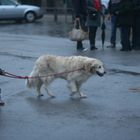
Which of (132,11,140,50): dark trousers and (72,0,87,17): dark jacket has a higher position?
(72,0,87,17): dark jacket

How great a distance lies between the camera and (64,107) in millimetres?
9906

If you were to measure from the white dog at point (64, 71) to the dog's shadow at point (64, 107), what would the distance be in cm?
29

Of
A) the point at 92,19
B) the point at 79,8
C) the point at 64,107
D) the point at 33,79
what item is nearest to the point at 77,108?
the point at 64,107

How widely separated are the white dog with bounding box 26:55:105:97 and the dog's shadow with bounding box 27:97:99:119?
291mm

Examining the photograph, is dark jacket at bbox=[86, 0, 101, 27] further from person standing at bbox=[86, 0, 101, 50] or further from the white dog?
the white dog

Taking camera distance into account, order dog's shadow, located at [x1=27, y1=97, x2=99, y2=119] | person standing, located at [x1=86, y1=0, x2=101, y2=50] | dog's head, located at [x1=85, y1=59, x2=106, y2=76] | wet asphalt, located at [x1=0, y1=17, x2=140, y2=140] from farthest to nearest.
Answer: person standing, located at [x1=86, y1=0, x2=101, y2=50] < dog's head, located at [x1=85, y1=59, x2=106, y2=76] < dog's shadow, located at [x1=27, y1=97, x2=99, y2=119] < wet asphalt, located at [x1=0, y1=17, x2=140, y2=140]

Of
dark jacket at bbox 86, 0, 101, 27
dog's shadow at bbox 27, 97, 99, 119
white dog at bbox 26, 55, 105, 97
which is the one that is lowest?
dog's shadow at bbox 27, 97, 99, 119

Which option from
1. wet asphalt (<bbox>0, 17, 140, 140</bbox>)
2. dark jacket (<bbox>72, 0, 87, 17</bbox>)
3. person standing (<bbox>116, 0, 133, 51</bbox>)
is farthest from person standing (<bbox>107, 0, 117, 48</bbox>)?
wet asphalt (<bbox>0, 17, 140, 140</bbox>)

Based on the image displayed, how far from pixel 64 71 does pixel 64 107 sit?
38.6 inches

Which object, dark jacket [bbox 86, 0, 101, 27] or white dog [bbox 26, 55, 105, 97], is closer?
white dog [bbox 26, 55, 105, 97]

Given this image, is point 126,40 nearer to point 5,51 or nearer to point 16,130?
point 5,51

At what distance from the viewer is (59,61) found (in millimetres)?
10742

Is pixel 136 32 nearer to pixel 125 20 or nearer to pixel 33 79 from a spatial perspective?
pixel 125 20

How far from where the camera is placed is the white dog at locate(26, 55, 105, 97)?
10.6 metres
